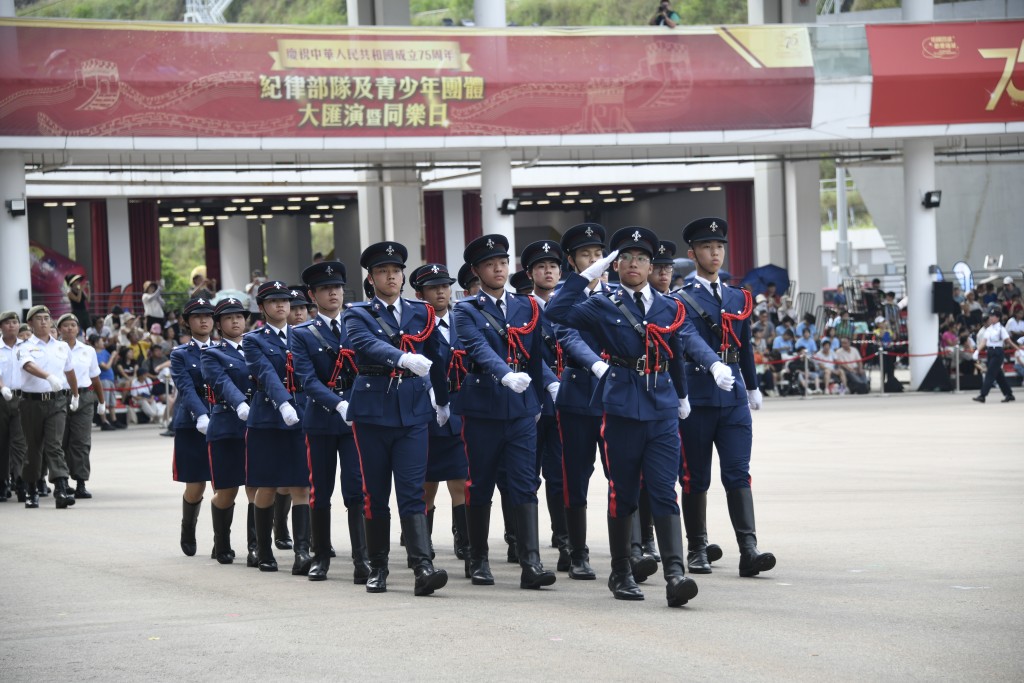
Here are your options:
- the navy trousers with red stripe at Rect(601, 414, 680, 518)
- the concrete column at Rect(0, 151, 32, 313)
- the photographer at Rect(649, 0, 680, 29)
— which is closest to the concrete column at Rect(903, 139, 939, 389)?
the photographer at Rect(649, 0, 680, 29)

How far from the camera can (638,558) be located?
340 inches

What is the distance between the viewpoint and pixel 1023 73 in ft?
87.5

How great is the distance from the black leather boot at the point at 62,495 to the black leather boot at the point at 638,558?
24.5 feet

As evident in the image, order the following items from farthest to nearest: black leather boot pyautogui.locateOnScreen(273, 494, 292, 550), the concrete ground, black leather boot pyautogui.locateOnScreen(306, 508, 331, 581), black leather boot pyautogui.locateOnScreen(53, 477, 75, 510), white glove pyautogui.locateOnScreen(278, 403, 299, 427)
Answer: black leather boot pyautogui.locateOnScreen(53, 477, 75, 510) → black leather boot pyautogui.locateOnScreen(273, 494, 292, 550) → white glove pyautogui.locateOnScreen(278, 403, 299, 427) → black leather boot pyautogui.locateOnScreen(306, 508, 331, 581) → the concrete ground

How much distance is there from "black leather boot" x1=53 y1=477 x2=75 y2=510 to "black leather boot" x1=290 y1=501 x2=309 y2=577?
5187 millimetres

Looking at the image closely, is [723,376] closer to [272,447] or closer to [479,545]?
[479,545]

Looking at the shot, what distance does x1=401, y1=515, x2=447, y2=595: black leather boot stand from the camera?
828 cm

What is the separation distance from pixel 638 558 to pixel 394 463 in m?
1.62

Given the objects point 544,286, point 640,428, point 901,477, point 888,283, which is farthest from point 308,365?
point 888,283

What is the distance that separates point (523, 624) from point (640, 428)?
1357mm

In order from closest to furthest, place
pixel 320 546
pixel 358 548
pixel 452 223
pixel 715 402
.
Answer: pixel 715 402, pixel 358 548, pixel 320 546, pixel 452 223

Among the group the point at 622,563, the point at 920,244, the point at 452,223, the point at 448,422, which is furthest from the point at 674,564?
the point at 452,223

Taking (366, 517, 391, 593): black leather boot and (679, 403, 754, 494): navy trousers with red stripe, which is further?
(679, 403, 754, 494): navy trousers with red stripe

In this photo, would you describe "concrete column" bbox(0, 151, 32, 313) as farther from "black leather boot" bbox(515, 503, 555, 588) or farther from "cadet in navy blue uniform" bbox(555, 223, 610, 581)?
"black leather boot" bbox(515, 503, 555, 588)
